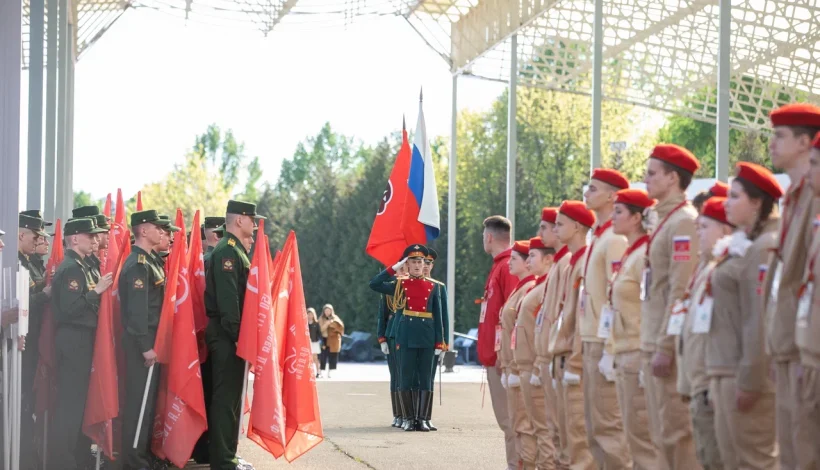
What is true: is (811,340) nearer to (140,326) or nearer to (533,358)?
(533,358)

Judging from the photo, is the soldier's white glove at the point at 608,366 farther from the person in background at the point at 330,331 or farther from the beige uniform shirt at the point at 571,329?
the person in background at the point at 330,331

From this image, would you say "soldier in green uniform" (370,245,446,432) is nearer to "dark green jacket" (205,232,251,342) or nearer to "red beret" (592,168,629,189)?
"dark green jacket" (205,232,251,342)

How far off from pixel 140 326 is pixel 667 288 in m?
4.95

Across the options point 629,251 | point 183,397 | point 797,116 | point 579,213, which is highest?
point 797,116

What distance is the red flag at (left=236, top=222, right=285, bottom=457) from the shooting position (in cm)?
1029

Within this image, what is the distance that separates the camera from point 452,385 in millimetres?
25500

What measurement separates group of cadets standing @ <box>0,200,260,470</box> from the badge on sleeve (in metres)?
4.65

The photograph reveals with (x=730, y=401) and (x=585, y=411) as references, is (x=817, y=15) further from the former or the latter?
(x=730, y=401)

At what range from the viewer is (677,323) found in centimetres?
625

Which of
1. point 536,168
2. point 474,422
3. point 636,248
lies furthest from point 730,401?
point 536,168

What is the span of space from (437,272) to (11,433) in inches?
1635

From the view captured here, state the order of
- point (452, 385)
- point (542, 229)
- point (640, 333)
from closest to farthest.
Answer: point (640, 333), point (542, 229), point (452, 385)

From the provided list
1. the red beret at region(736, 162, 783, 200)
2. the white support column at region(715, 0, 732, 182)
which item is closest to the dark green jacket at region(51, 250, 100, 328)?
the red beret at region(736, 162, 783, 200)

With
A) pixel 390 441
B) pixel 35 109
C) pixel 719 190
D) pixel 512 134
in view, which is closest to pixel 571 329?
pixel 719 190
